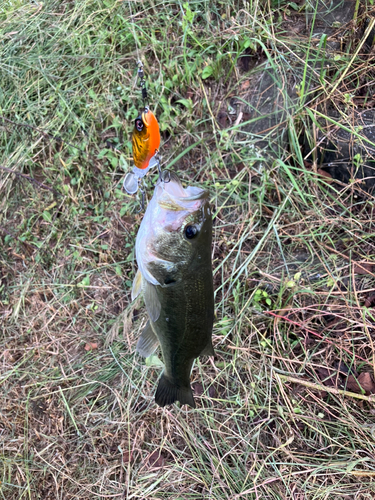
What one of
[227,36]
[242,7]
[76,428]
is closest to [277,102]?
[227,36]

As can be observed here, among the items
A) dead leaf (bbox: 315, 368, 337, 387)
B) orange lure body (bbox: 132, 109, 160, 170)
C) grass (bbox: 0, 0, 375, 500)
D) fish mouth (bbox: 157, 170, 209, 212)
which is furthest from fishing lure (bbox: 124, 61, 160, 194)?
dead leaf (bbox: 315, 368, 337, 387)

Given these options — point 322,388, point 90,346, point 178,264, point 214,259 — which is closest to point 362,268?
point 322,388

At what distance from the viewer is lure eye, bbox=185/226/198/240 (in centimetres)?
144

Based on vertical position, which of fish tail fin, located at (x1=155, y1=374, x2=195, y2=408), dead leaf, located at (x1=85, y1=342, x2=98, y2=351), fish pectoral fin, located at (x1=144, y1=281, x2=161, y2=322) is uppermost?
fish pectoral fin, located at (x1=144, y1=281, x2=161, y2=322)

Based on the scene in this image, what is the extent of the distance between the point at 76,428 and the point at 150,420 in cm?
67

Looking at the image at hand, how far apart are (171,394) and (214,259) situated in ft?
4.21

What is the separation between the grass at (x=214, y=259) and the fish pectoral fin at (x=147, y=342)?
3.20ft

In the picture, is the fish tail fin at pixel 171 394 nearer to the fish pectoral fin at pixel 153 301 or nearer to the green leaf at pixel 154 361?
the fish pectoral fin at pixel 153 301

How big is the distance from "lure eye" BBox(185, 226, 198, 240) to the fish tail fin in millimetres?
839

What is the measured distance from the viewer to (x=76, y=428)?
9.12 feet

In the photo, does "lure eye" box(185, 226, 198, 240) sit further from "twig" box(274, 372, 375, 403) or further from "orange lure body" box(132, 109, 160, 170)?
"twig" box(274, 372, 375, 403)

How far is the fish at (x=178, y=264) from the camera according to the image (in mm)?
1428

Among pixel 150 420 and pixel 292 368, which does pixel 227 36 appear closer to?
pixel 292 368

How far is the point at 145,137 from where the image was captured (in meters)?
1.35
